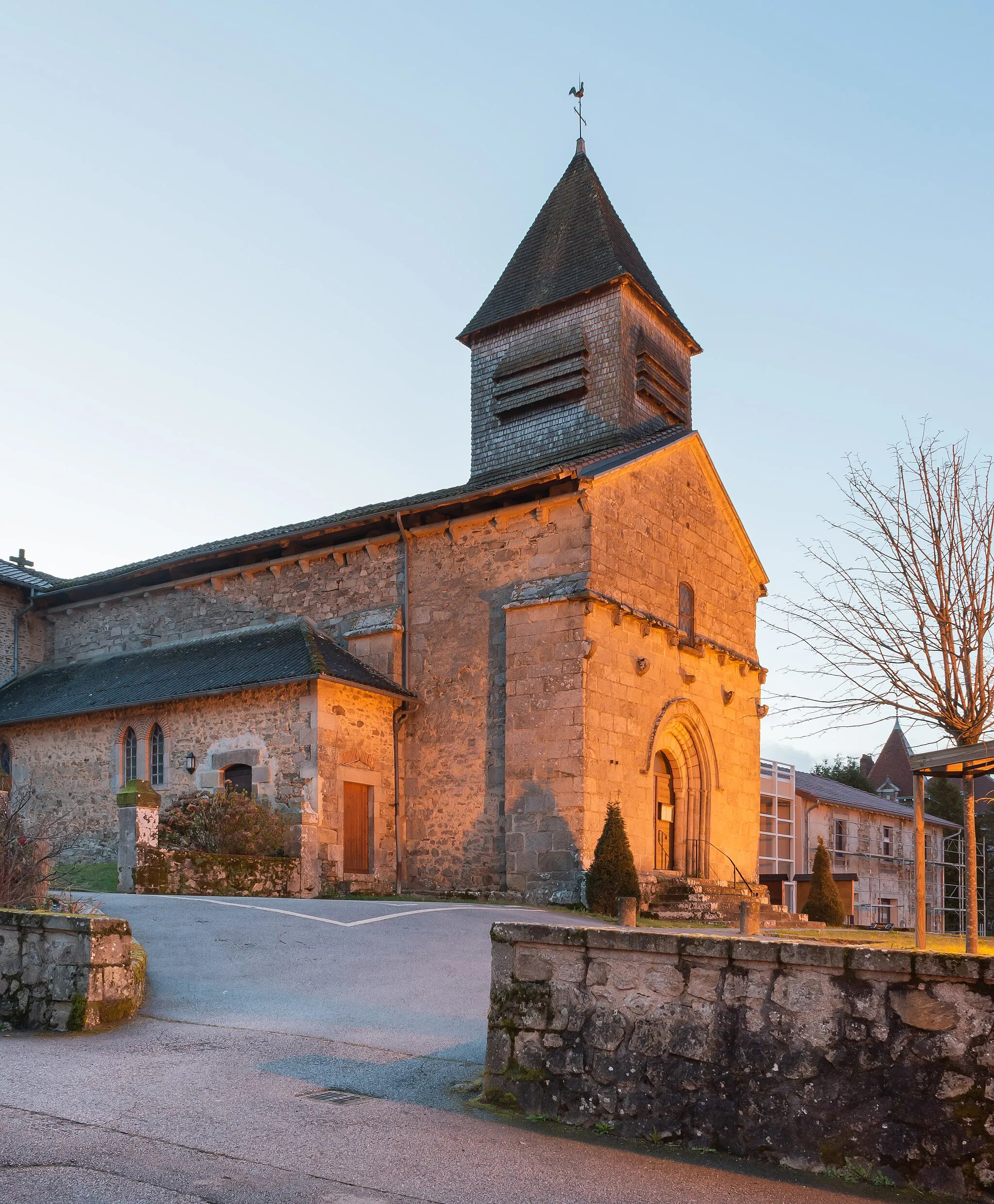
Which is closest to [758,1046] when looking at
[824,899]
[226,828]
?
[226,828]

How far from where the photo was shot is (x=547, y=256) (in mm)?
25344

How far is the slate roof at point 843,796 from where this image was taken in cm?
3531

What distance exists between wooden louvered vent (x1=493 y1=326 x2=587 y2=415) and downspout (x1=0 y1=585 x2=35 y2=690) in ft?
38.4

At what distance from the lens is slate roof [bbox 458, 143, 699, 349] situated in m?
23.9

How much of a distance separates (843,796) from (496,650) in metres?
22.3

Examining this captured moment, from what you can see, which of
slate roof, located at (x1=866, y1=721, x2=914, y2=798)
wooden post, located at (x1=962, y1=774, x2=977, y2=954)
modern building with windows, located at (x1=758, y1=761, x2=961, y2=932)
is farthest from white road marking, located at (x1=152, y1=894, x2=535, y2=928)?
slate roof, located at (x1=866, y1=721, x2=914, y2=798)

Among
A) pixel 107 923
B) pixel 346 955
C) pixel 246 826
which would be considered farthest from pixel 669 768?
pixel 107 923

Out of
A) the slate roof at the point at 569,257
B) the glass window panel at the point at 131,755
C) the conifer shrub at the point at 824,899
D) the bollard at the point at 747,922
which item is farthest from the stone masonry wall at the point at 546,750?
the slate roof at the point at 569,257

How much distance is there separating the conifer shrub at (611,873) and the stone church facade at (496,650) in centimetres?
45

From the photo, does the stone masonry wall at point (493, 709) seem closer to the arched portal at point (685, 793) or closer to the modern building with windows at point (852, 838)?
the arched portal at point (685, 793)

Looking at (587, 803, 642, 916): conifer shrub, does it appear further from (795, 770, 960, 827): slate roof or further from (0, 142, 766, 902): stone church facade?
(795, 770, 960, 827): slate roof

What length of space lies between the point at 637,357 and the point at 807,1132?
1994cm

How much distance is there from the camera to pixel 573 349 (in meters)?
23.3

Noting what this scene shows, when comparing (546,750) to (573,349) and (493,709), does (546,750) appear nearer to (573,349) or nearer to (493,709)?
(493,709)
